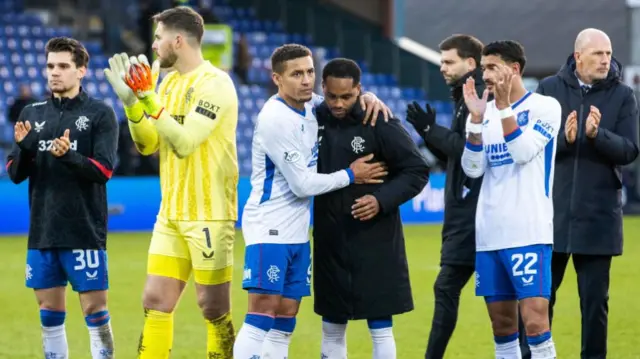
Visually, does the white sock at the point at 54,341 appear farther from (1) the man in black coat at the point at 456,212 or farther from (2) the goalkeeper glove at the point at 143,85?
(1) the man in black coat at the point at 456,212

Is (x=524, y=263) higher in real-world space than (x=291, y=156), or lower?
lower

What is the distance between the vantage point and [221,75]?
22.1 feet

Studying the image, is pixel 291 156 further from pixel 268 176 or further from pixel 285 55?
pixel 285 55

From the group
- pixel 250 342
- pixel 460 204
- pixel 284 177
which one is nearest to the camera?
pixel 250 342

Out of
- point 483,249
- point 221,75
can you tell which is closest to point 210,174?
point 221,75

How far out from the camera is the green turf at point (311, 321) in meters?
8.80

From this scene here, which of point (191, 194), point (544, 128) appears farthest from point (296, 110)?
point (544, 128)

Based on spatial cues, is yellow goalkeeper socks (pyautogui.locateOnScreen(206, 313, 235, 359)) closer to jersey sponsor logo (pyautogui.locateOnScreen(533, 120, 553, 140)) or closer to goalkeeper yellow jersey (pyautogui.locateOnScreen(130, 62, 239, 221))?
goalkeeper yellow jersey (pyautogui.locateOnScreen(130, 62, 239, 221))

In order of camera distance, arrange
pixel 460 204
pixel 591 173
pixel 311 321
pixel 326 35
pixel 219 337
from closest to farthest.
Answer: pixel 219 337 → pixel 460 204 → pixel 591 173 → pixel 311 321 → pixel 326 35

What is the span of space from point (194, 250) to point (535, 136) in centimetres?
193

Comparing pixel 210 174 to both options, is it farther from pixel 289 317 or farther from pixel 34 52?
pixel 34 52

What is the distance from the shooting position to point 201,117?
21.2 ft

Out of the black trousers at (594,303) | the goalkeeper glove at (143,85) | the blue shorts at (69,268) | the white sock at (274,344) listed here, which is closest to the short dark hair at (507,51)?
the black trousers at (594,303)

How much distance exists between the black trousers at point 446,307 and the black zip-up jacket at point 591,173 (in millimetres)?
664
